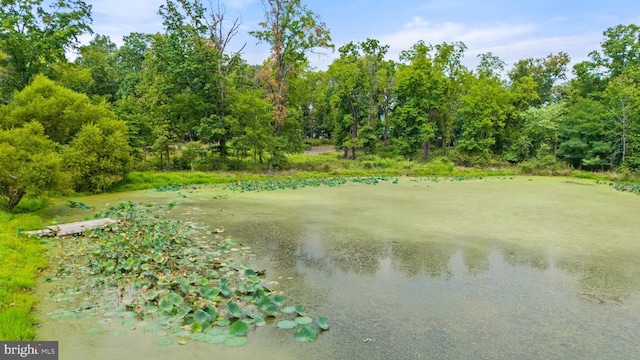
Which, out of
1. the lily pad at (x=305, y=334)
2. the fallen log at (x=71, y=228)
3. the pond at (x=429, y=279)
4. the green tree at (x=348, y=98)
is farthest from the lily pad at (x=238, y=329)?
the green tree at (x=348, y=98)

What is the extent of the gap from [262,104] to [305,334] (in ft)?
57.3

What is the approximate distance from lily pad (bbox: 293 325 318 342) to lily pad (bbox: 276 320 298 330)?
6.3 inches

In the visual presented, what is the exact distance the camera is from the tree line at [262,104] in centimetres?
1249

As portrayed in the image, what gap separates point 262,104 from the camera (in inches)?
802

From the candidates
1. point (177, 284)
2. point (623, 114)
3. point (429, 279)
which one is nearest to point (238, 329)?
point (177, 284)

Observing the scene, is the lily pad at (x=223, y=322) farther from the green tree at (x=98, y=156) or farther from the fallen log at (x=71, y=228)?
the green tree at (x=98, y=156)

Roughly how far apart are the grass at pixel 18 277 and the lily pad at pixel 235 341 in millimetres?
1890

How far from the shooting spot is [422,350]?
387 centimetres

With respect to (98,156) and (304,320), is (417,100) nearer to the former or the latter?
(98,156)

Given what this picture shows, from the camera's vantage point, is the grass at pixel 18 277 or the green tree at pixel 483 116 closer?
the grass at pixel 18 277

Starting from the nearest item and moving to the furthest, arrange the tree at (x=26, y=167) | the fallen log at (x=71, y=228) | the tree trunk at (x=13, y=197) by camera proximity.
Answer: the fallen log at (x=71, y=228) < the tree at (x=26, y=167) < the tree trunk at (x=13, y=197)

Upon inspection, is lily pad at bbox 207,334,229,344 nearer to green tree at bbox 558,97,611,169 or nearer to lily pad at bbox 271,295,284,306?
lily pad at bbox 271,295,284,306

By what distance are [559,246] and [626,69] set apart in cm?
2750

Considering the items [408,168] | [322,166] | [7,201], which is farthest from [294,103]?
[7,201]
